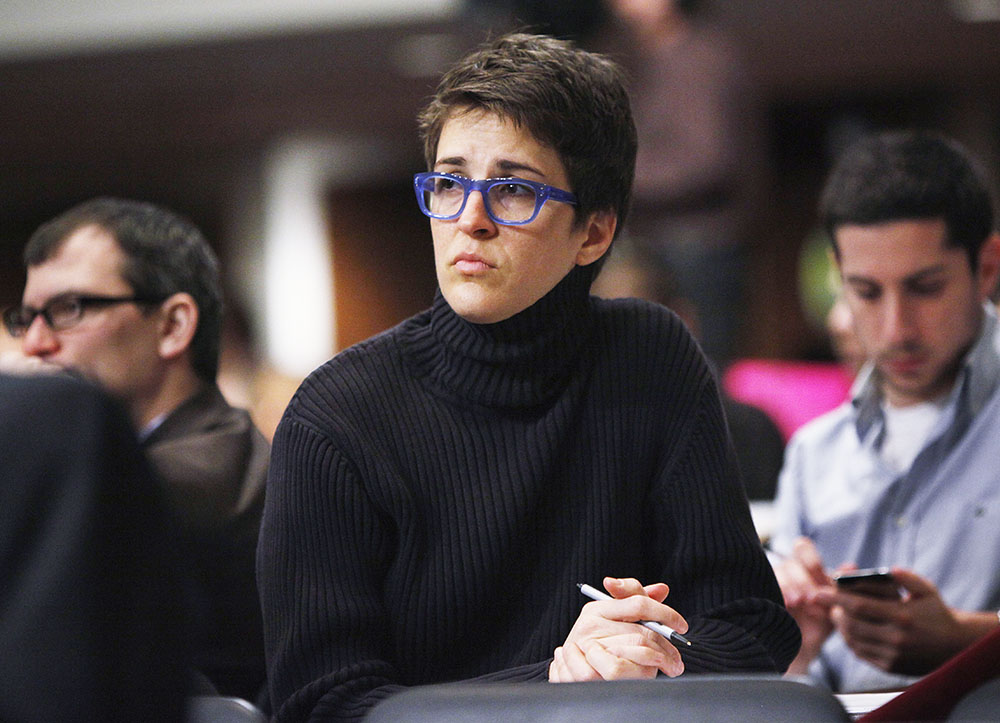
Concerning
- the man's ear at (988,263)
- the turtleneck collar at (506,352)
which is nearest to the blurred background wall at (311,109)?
the man's ear at (988,263)

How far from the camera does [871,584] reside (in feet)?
5.76

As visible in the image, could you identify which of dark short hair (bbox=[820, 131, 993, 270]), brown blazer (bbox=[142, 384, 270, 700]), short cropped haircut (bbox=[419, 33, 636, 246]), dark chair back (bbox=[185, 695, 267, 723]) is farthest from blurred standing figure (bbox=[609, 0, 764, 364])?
dark chair back (bbox=[185, 695, 267, 723])

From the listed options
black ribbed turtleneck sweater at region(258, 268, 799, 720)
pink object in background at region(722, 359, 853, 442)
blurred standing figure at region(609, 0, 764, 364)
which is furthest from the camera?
pink object in background at region(722, 359, 853, 442)

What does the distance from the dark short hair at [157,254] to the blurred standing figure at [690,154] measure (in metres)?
1.66

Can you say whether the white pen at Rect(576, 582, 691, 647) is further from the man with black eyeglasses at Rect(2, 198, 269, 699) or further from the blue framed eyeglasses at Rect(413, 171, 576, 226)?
the man with black eyeglasses at Rect(2, 198, 269, 699)

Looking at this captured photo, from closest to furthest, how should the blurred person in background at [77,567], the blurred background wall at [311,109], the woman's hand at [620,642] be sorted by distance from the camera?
the blurred person in background at [77,567], the woman's hand at [620,642], the blurred background wall at [311,109]

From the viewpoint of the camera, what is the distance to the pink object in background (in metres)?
3.83

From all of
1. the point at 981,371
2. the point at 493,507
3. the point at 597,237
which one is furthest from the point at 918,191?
the point at 493,507

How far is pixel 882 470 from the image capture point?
2043mm

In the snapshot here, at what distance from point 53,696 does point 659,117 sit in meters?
2.95

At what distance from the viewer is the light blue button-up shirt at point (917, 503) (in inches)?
76.1

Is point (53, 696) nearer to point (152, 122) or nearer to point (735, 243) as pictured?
point (735, 243)

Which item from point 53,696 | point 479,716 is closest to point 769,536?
point 479,716

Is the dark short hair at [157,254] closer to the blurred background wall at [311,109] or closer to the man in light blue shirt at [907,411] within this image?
the man in light blue shirt at [907,411]
